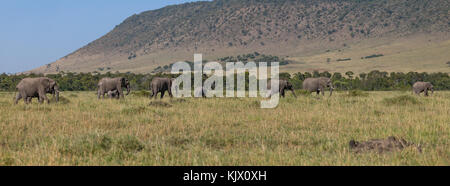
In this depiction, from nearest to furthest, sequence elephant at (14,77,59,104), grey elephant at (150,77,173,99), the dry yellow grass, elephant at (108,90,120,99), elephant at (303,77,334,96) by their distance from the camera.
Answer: elephant at (14,77,59,104)
grey elephant at (150,77,173,99)
elephant at (108,90,120,99)
elephant at (303,77,334,96)
the dry yellow grass

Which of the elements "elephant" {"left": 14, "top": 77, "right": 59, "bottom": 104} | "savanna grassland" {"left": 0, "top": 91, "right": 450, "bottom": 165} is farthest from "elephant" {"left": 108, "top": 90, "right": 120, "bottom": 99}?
"savanna grassland" {"left": 0, "top": 91, "right": 450, "bottom": 165}

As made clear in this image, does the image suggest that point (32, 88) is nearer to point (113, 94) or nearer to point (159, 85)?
point (113, 94)

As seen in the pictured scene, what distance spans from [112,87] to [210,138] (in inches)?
656

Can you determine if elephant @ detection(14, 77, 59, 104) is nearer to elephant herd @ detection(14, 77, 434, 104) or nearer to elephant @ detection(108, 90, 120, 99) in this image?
elephant herd @ detection(14, 77, 434, 104)

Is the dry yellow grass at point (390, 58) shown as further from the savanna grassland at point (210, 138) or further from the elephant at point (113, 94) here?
the savanna grassland at point (210, 138)

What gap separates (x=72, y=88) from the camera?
5359 cm

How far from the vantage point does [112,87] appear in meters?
24.8

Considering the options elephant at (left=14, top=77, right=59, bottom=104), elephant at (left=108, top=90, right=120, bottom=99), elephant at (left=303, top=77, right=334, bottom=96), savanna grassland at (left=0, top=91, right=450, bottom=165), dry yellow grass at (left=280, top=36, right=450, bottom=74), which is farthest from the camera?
dry yellow grass at (left=280, top=36, right=450, bottom=74)

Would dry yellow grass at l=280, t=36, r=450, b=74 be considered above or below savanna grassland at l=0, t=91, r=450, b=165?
above

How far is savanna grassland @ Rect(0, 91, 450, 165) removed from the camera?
22.7 feet

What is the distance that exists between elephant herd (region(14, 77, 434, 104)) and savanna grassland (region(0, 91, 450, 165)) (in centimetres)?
292
